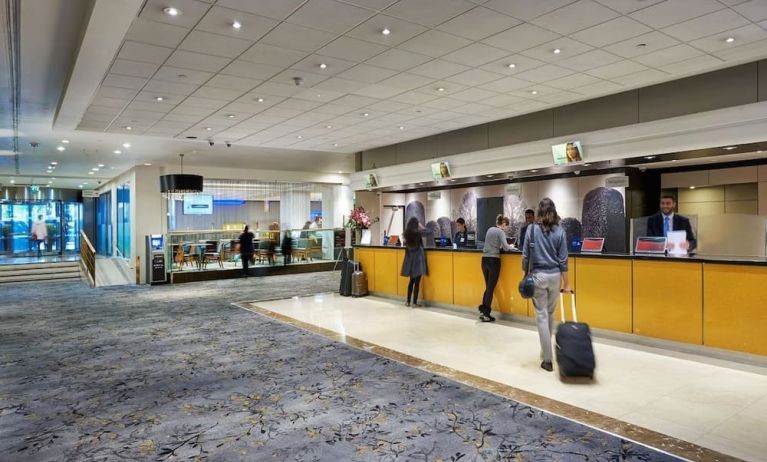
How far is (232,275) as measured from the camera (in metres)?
14.9

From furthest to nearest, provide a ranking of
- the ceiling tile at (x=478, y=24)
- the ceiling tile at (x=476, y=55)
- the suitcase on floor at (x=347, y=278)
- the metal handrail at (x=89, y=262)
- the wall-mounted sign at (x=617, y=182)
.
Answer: the metal handrail at (x=89, y=262) → the suitcase on floor at (x=347, y=278) → the wall-mounted sign at (x=617, y=182) → the ceiling tile at (x=476, y=55) → the ceiling tile at (x=478, y=24)

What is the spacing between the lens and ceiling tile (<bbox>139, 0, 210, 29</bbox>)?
4137 millimetres

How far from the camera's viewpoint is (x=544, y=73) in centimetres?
621

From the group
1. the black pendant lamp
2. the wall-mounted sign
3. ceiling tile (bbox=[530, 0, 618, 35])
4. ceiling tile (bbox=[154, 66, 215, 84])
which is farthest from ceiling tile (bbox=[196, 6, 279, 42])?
the black pendant lamp

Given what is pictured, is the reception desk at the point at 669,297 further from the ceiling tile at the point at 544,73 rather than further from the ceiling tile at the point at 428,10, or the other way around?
the ceiling tile at the point at 428,10

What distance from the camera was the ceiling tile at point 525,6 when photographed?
13.8ft

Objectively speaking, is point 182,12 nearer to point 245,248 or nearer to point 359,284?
point 359,284

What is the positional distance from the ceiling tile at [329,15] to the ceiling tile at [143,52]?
67.0 inches

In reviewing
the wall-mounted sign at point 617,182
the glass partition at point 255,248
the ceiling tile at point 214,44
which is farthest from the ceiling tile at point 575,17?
the glass partition at point 255,248

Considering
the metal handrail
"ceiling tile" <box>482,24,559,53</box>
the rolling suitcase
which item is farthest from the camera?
the metal handrail

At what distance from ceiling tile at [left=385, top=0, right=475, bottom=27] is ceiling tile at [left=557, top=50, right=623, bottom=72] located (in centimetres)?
199

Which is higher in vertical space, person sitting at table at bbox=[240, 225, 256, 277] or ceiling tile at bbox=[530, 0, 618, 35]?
ceiling tile at bbox=[530, 0, 618, 35]

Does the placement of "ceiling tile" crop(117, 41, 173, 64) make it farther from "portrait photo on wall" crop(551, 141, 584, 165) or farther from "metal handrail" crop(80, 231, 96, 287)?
"metal handrail" crop(80, 231, 96, 287)

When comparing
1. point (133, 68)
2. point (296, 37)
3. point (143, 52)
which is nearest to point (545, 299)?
point (296, 37)
